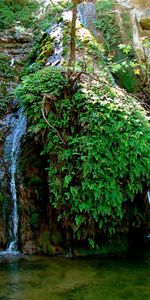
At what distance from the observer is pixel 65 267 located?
5.43 m

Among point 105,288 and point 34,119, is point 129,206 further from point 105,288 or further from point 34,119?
point 34,119

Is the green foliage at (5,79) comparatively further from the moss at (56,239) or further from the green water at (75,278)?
the green water at (75,278)

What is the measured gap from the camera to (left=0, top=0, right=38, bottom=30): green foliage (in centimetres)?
1188

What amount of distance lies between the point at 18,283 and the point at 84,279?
89 cm

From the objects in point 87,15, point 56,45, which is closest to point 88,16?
point 87,15

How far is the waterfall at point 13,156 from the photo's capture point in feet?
20.4

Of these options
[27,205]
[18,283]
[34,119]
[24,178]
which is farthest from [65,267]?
[34,119]

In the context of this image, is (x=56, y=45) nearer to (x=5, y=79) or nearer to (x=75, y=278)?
(x=5, y=79)

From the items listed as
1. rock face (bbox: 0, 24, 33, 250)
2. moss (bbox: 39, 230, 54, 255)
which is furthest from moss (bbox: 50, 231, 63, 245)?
rock face (bbox: 0, 24, 33, 250)

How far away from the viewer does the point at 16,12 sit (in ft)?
41.2

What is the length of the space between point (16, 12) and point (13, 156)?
7.42 meters

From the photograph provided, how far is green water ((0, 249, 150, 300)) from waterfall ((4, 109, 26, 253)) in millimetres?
519

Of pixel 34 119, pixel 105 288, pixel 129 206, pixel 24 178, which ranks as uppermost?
pixel 34 119

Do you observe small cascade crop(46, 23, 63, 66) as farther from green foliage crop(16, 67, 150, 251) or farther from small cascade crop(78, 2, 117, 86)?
green foliage crop(16, 67, 150, 251)
